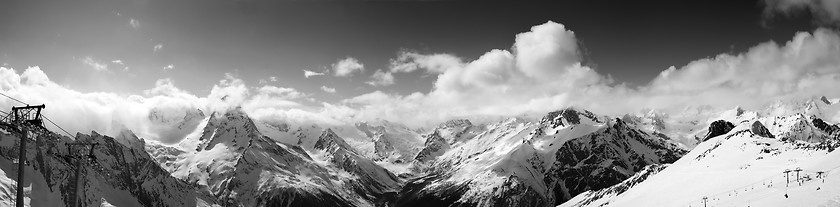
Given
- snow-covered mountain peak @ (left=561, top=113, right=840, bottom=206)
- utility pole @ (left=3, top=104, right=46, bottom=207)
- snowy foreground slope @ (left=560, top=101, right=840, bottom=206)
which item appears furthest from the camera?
snow-covered mountain peak @ (left=561, top=113, right=840, bottom=206)

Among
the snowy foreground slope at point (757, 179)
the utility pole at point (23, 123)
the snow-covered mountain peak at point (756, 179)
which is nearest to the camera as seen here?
the utility pole at point (23, 123)

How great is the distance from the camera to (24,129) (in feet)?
162

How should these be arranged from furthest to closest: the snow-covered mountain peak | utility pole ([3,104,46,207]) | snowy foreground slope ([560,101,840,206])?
the snow-covered mountain peak < snowy foreground slope ([560,101,840,206]) < utility pole ([3,104,46,207])

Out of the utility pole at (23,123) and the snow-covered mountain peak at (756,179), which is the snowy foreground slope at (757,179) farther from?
the utility pole at (23,123)

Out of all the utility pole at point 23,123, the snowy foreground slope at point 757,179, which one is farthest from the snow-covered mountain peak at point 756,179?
the utility pole at point 23,123

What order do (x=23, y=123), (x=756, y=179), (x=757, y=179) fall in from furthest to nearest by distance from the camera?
(x=756, y=179) < (x=757, y=179) < (x=23, y=123)

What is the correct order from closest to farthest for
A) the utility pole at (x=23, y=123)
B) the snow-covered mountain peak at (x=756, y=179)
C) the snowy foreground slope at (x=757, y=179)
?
the utility pole at (x=23, y=123) → the snowy foreground slope at (x=757, y=179) → the snow-covered mountain peak at (x=756, y=179)

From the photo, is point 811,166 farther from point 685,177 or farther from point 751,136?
point 751,136

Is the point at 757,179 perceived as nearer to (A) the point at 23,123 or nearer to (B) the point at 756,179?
(B) the point at 756,179

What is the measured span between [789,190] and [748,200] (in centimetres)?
527

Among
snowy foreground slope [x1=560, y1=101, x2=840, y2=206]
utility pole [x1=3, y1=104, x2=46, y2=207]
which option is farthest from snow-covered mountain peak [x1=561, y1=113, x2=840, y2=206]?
utility pole [x1=3, y1=104, x2=46, y2=207]

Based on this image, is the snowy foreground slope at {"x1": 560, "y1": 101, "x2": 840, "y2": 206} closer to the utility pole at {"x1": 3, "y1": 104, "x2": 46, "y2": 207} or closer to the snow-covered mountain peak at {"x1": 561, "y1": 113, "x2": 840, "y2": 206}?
the snow-covered mountain peak at {"x1": 561, "y1": 113, "x2": 840, "y2": 206}

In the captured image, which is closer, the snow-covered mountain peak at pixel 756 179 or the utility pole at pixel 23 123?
the utility pole at pixel 23 123

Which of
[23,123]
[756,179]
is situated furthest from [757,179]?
[23,123]
